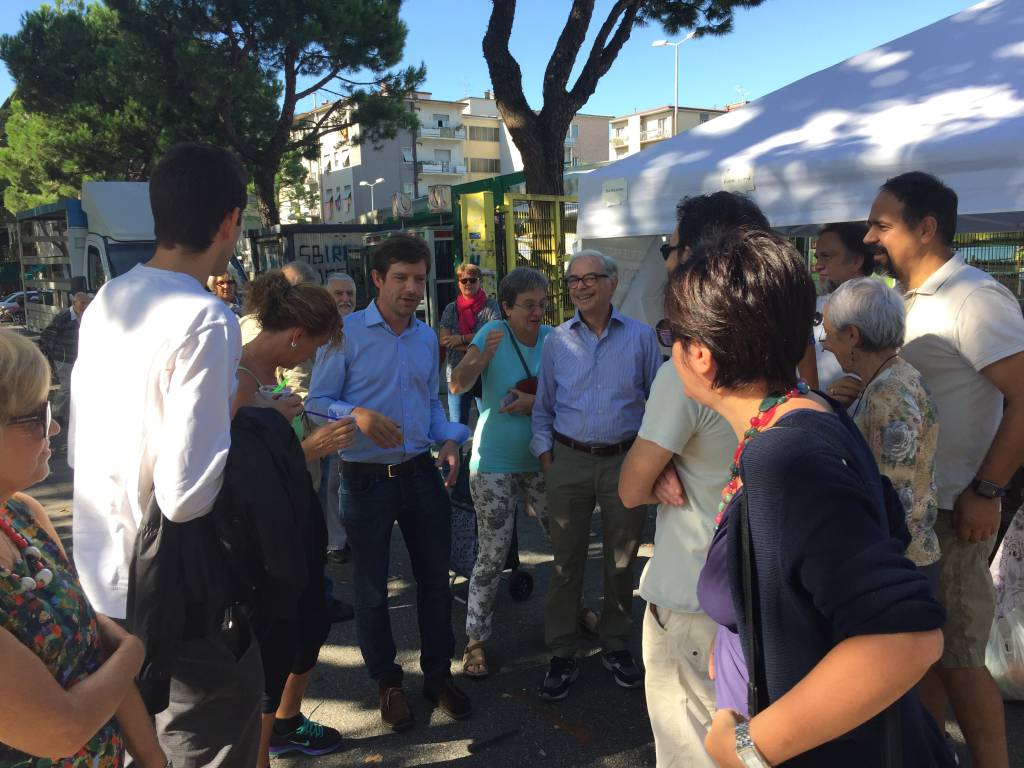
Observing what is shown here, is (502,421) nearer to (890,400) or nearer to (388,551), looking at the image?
(388,551)

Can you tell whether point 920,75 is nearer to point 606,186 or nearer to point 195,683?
point 606,186

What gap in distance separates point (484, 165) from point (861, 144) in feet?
260

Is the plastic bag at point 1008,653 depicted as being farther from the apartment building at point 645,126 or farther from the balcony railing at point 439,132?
the apartment building at point 645,126

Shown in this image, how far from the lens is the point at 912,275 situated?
2.43 meters

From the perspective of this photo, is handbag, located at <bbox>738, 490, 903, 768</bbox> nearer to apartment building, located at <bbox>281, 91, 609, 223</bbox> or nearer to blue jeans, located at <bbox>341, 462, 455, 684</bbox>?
blue jeans, located at <bbox>341, 462, 455, 684</bbox>

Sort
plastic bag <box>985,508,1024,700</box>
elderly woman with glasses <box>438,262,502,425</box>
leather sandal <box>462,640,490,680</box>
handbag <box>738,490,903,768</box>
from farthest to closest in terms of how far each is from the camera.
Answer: elderly woman with glasses <box>438,262,502,425</box> < leather sandal <box>462,640,490,680</box> < plastic bag <box>985,508,1024,700</box> < handbag <box>738,490,903,768</box>

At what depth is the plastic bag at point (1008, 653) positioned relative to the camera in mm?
2842

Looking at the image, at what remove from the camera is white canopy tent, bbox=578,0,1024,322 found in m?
2.96

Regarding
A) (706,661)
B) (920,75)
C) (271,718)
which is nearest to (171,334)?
(271,718)

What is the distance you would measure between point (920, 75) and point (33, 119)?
2843 cm

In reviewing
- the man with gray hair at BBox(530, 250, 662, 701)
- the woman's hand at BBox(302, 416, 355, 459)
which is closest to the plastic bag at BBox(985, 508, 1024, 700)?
the man with gray hair at BBox(530, 250, 662, 701)

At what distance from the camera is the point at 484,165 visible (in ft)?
259

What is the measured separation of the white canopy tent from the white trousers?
7.06ft

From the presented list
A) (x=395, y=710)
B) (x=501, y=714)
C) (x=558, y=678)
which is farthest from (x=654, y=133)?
(x=395, y=710)
